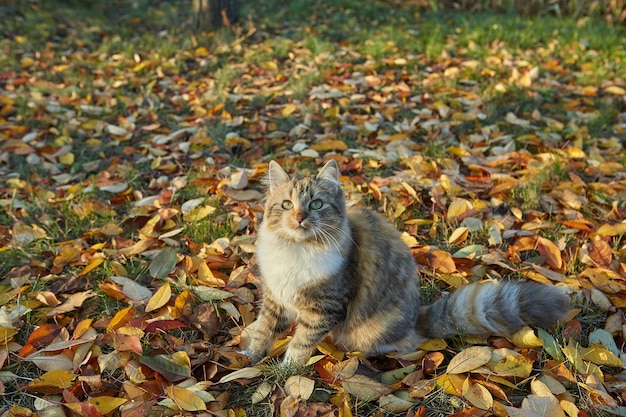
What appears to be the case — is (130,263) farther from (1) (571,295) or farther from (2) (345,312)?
(1) (571,295)

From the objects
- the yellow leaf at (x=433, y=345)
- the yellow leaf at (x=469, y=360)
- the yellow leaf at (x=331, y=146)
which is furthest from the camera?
the yellow leaf at (x=331, y=146)

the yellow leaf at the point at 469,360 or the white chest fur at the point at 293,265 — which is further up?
the white chest fur at the point at 293,265

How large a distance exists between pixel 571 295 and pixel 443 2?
757 cm

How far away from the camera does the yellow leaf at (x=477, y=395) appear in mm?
2250

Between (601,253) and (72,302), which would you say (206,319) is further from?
(601,253)

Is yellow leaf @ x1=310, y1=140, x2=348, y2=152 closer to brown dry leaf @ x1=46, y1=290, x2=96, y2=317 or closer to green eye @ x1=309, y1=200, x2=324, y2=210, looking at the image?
green eye @ x1=309, y1=200, x2=324, y2=210

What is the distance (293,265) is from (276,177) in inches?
19.6

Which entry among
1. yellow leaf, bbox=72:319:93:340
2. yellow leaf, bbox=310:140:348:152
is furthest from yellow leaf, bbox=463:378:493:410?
yellow leaf, bbox=310:140:348:152

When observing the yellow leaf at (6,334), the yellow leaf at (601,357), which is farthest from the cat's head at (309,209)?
the yellow leaf at (6,334)

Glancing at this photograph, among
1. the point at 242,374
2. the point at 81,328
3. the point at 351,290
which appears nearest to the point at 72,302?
the point at 81,328

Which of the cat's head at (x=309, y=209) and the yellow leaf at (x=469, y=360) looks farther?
the cat's head at (x=309, y=209)

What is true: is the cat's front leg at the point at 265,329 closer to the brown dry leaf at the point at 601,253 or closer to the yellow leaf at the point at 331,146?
the brown dry leaf at the point at 601,253

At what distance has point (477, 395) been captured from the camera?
7.52 ft

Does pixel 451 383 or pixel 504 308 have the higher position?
pixel 504 308
